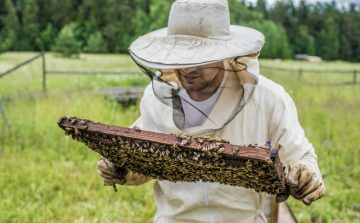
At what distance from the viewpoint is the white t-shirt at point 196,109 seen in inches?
67.8

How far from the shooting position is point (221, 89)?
5.65 feet

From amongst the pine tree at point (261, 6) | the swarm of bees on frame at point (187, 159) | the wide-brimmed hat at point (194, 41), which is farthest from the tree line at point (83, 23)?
the pine tree at point (261, 6)

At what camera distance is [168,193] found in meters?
1.85

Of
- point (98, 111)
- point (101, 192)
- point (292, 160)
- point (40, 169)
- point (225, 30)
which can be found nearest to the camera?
point (225, 30)

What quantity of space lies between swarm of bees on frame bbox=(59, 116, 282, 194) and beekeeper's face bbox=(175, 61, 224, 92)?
49 centimetres

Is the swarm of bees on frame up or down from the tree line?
up

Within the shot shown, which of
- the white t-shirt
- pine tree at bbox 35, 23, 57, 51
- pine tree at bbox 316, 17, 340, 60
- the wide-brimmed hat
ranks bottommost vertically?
pine tree at bbox 316, 17, 340, 60

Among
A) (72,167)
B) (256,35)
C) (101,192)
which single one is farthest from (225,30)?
(72,167)

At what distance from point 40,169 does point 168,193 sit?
10.00 ft

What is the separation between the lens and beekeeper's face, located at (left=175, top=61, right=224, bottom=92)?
1.52 metres

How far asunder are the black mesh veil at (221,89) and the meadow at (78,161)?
2171 millimetres

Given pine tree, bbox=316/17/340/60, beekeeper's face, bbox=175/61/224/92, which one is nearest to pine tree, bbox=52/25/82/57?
beekeeper's face, bbox=175/61/224/92

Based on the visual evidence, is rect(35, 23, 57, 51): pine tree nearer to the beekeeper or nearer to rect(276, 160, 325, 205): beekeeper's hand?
the beekeeper

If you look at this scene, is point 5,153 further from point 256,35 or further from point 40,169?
point 256,35
